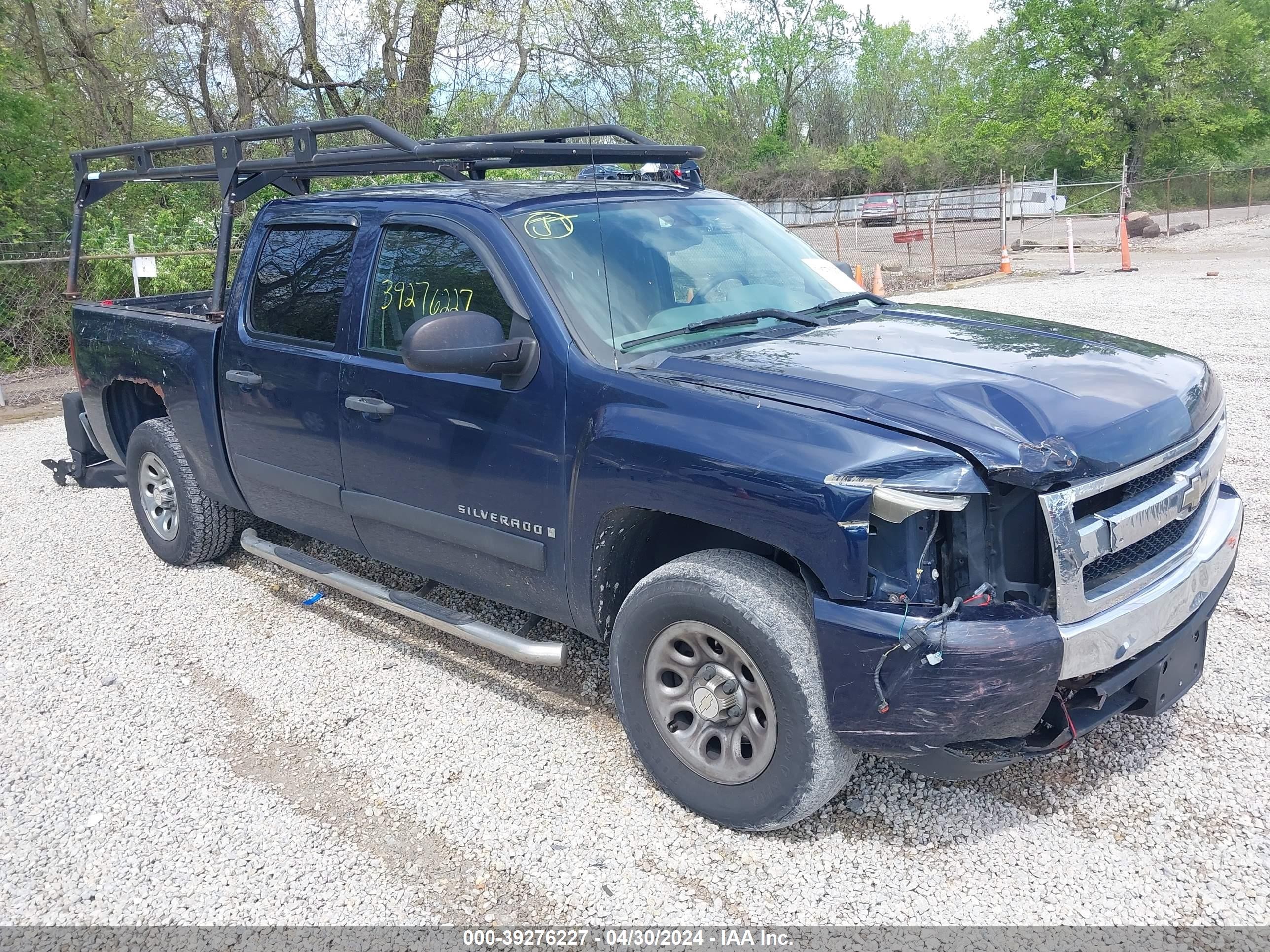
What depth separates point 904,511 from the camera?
2.55 m

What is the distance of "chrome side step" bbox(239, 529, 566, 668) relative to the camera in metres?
3.61

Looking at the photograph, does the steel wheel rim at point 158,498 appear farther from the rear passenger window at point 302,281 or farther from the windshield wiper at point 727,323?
the windshield wiper at point 727,323

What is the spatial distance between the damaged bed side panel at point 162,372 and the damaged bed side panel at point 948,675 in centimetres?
349

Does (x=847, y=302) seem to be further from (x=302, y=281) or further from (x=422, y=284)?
(x=302, y=281)

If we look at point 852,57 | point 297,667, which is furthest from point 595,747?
point 852,57

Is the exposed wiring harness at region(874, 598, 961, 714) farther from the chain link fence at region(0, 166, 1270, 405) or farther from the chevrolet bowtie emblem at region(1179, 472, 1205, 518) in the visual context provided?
the chain link fence at region(0, 166, 1270, 405)

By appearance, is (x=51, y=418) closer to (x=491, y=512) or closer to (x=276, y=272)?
(x=276, y=272)

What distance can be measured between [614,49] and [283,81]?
22.0 feet

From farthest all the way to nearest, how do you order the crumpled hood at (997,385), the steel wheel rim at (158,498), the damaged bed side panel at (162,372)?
the steel wheel rim at (158,498) → the damaged bed side panel at (162,372) → the crumpled hood at (997,385)

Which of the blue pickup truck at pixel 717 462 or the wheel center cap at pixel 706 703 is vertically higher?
the blue pickup truck at pixel 717 462

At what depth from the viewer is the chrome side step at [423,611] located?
11.9 ft

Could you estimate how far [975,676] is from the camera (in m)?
2.58

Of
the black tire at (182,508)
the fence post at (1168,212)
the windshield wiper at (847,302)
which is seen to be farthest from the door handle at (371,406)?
the fence post at (1168,212)

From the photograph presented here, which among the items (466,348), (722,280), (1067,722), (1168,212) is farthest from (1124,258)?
(466,348)
